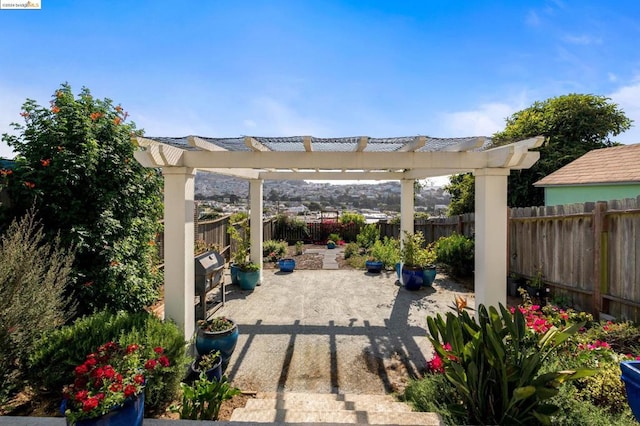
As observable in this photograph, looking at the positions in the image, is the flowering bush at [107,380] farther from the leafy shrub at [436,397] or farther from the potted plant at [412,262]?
the potted plant at [412,262]

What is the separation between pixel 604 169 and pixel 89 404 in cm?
1286

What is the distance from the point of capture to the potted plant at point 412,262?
7275 mm

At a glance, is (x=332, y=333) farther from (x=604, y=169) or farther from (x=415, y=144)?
(x=604, y=169)

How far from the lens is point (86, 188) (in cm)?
390

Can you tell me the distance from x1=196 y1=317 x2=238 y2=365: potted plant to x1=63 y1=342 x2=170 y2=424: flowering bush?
3.36 ft

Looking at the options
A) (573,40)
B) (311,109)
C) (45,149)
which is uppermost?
(573,40)

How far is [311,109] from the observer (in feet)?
24.3

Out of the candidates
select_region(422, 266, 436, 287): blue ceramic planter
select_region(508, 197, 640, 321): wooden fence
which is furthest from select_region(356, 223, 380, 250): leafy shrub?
select_region(508, 197, 640, 321): wooden fence

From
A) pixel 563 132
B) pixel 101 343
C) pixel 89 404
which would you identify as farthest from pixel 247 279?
pixel 563 132

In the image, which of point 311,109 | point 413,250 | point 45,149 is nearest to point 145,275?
point 45,149

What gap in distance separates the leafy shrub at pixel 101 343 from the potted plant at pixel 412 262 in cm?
538

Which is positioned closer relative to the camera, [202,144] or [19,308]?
[19,308]

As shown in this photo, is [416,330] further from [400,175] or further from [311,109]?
[311,109]

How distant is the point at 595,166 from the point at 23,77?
47.4ft
